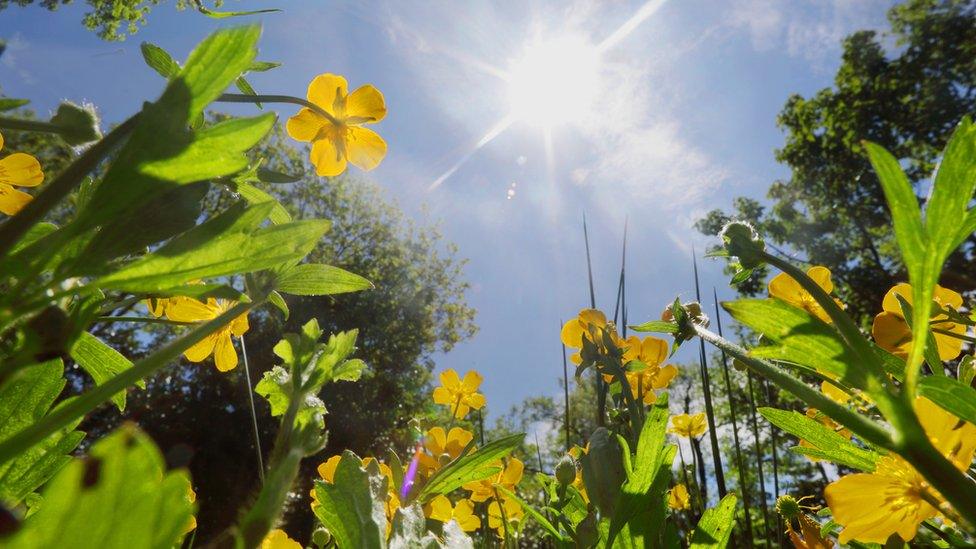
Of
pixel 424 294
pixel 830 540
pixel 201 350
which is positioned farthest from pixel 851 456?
pixel 424 294

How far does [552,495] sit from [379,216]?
18690 mm

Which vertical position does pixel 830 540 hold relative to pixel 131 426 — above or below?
above

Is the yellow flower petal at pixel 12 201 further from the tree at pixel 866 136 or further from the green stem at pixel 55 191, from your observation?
the tree at pixel 866 136

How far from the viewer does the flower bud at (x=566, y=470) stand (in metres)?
0.98

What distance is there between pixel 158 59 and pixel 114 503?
588mm

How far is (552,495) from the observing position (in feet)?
3.65

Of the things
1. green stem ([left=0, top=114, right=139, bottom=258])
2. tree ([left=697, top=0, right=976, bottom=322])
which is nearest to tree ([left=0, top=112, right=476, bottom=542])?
tree ([left=697, top=0, right=976, bottom=322])

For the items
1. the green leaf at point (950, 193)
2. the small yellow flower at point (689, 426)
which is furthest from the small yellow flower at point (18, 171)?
the small yellow flower at point (689, 426)

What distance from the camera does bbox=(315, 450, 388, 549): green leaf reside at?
0.47 metres

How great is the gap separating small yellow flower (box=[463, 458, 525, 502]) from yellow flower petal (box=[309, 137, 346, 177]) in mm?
787

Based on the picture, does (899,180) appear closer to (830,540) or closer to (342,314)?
(830,540)

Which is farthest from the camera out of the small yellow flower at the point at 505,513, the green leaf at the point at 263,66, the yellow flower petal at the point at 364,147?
the small yellow flower at the point at 505,513

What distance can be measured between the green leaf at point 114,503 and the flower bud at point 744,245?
2.07 feet

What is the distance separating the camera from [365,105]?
3.80 feet
